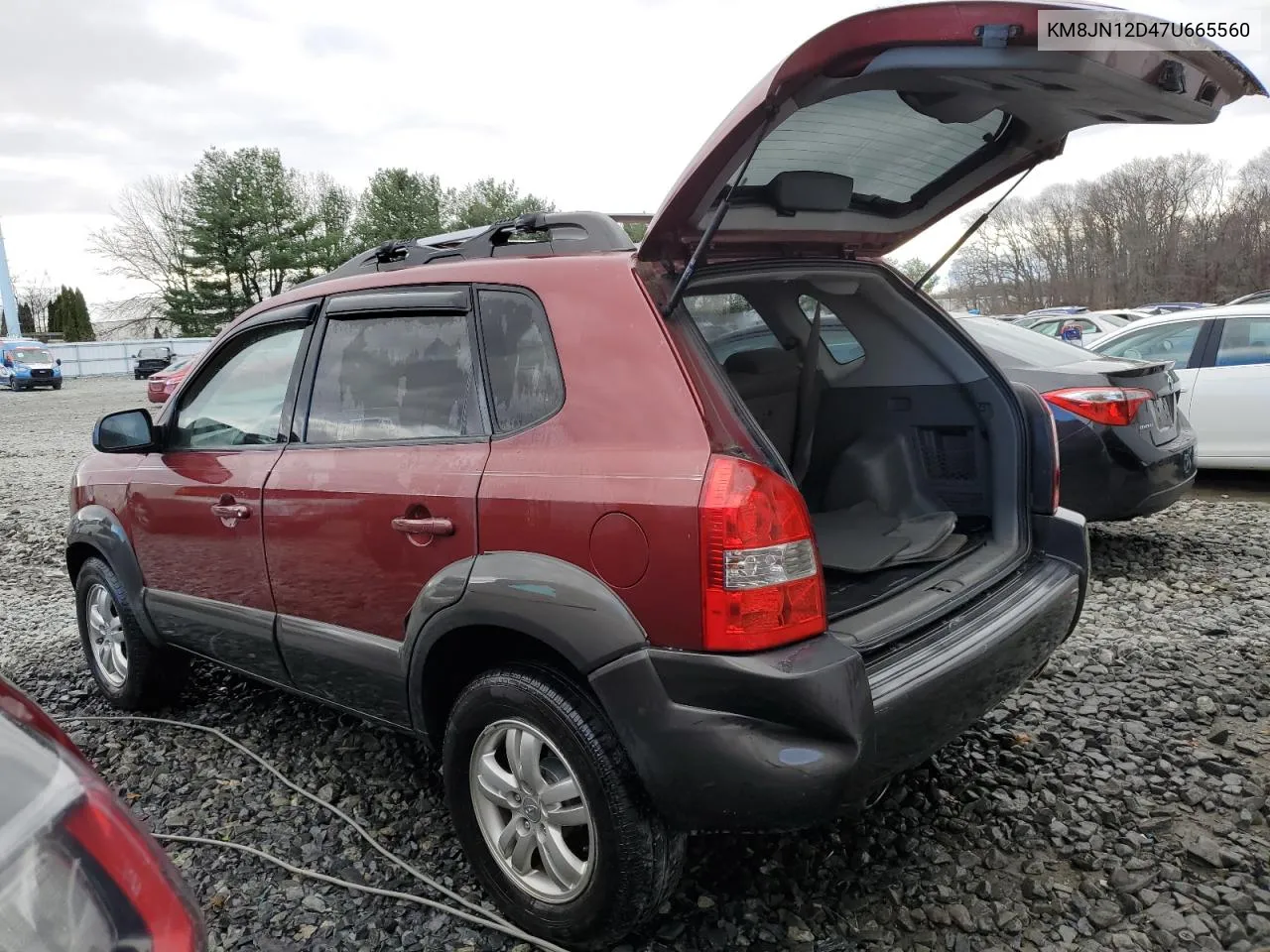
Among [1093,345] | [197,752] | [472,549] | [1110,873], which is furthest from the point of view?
[1093,345]

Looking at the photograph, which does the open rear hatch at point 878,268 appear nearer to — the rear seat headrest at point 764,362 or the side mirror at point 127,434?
the rear seat headrest at point 764,362

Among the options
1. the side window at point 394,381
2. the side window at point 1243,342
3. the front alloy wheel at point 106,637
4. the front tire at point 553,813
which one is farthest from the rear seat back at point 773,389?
the side window at point 1243,342

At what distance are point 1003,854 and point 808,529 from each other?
51.5 inches

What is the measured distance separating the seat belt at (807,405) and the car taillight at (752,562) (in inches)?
56.9

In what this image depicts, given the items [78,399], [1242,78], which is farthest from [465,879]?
[78,399]

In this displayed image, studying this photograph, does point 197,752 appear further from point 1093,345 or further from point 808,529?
point 1093,345

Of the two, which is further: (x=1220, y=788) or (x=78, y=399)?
(x=78, y=399)

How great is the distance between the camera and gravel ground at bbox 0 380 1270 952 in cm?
237

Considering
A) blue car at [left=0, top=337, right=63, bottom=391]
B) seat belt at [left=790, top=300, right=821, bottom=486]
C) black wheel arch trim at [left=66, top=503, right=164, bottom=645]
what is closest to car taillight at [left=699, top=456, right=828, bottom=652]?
seat belt at [left=790, top=300, right=821, bottom=486]

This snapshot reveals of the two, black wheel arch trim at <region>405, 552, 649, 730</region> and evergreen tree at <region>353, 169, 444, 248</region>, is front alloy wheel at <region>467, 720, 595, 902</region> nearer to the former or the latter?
black wheel arch trim at <region>405, 552, 649, 730</region>

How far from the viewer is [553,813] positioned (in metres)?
2.25

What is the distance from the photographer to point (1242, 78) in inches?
82.0

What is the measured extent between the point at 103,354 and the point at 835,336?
4813cm

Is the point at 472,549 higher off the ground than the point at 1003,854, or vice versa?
the point at 472,549
